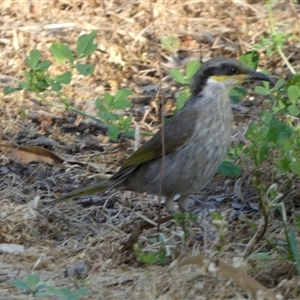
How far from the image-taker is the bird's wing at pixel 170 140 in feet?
19.1

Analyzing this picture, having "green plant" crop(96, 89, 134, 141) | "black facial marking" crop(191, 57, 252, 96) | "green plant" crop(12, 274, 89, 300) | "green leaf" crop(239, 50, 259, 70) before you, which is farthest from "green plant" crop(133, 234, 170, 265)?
"green leaf" crop(239, 50, 259, 70)

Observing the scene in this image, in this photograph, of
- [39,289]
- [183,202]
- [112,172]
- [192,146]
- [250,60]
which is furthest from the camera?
[112,172]

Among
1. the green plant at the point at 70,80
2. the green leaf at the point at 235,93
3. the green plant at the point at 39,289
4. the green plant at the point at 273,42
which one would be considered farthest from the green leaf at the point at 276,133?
the green plant at the point at 273,42

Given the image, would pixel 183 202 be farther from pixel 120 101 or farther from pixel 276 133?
pixel 276 133

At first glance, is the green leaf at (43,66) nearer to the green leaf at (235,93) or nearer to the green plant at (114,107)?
the green plant at (114,107)

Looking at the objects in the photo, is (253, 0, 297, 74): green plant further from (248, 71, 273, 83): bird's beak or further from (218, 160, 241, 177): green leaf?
(218, 160, 241, 177): green leaf

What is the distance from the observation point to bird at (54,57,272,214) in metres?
5.76

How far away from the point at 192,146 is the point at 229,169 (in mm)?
381

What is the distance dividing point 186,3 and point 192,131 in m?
4.00

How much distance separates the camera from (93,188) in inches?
237

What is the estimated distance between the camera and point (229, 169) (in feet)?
19.7

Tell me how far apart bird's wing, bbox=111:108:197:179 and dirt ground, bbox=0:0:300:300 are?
0.31 m

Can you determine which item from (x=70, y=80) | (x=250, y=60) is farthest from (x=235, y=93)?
(x=70, y=80)

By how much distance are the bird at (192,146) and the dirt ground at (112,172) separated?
0.23 metres
